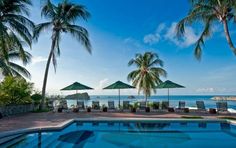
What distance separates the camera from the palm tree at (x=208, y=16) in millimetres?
13941

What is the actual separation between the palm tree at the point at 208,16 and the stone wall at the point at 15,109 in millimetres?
11533

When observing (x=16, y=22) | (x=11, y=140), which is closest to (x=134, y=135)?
(x=11, y=140)

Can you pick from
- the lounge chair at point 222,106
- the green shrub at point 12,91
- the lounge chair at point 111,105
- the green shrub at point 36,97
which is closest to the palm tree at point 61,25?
the green shrub at point 36,97

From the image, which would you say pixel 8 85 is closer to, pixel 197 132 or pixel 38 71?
pixel 38 71

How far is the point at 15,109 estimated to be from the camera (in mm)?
15414

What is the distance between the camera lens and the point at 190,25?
15.4m

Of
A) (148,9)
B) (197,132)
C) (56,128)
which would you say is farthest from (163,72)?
(56,128)

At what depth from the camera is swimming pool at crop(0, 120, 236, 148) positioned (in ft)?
28.2

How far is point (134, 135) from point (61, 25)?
1177cm

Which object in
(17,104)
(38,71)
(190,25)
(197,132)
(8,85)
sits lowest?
(197,132)

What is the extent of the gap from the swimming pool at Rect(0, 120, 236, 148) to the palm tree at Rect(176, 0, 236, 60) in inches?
209

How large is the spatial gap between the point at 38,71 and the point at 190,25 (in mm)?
12667

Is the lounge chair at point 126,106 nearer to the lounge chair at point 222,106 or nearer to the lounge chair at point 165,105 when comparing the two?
the lounge chair at point 165,105

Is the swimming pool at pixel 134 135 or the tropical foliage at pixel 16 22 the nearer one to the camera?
the swimming pool at pixel 134 135
